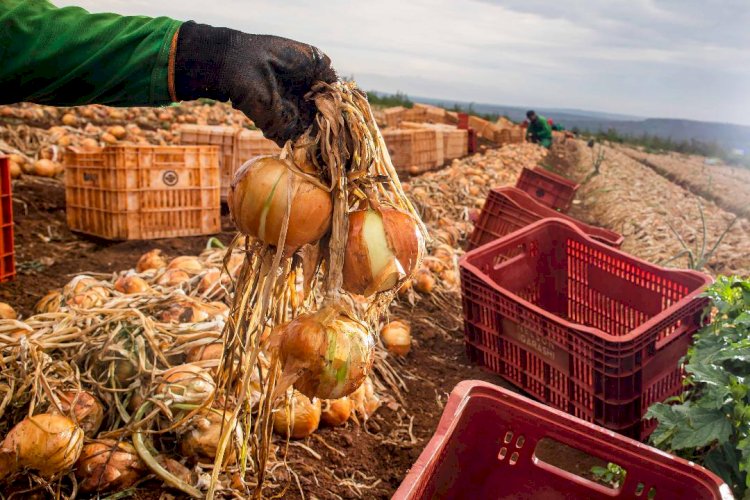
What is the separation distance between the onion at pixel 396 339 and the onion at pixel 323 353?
6.56 ft

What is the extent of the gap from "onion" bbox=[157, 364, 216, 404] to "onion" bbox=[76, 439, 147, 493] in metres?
0.24

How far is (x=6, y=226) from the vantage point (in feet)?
14.3

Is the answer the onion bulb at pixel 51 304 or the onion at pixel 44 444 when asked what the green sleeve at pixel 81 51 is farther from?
the onion bulb at pixel 51 304

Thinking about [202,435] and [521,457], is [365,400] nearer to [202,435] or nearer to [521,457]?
[202,435]

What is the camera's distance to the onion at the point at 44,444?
77.5 inches

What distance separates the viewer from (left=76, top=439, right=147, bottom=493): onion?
2047mm

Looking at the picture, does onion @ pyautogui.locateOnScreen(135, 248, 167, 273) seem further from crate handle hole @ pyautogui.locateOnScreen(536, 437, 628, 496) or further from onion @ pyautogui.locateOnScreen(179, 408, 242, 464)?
crate handle hole @ pyautogui.locateOnScreen(536, 437, 628, 496)

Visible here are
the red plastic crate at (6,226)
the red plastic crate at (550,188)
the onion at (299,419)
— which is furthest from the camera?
the red plastic crate at (550,188)

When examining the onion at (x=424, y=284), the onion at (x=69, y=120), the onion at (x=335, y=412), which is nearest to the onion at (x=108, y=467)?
the onion at (x=335, y=412)

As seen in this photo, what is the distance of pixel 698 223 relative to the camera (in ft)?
30.0

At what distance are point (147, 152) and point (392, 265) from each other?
4672 mm

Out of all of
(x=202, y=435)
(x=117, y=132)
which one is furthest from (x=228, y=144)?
(x=202, y=435)

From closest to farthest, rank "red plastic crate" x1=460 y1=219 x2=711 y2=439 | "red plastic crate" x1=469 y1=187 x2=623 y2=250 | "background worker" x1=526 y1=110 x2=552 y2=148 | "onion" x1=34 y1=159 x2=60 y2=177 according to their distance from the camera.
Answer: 1. "red plastic crate" x1=460 y1=219 x2=711 y2=439
2. "red plastic crate" x1=469 y1=187 x2=623 y2=250
3. "onion" x1=34 y1=159 x2=60 y2=177
4. "background worker" x1=526 y1=110 x2=552 y2=148

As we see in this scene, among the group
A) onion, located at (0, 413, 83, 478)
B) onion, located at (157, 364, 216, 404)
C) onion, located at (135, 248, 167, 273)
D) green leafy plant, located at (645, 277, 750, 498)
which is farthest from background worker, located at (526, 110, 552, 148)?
onion, located at (0, 413, 83, 478)
